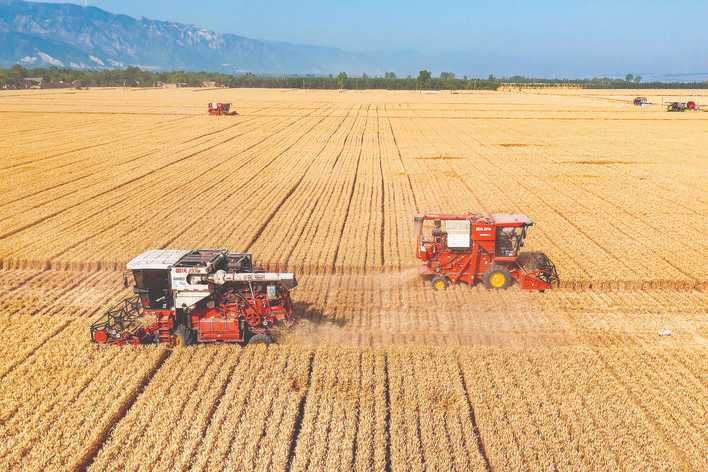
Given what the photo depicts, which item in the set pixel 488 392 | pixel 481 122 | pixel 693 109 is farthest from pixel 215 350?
pixel 693 109

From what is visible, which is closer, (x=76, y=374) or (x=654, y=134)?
(x=76, y=374)

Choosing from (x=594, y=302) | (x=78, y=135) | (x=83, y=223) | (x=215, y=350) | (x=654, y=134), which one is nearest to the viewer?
(x=215, y=350)

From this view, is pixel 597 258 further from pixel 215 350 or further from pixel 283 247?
pixel 215 350

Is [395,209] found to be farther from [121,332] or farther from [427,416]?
[427,416]

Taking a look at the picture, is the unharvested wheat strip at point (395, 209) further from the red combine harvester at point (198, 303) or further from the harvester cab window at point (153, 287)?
the harvester cab window at point (153, 287)

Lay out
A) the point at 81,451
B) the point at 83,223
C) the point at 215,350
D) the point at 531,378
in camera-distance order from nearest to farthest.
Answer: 1. the point at 81,451
2. the point at 531,378
3. the point at 215,350
4. the point at 83,223

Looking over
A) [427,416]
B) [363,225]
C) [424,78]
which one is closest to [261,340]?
[427,416]

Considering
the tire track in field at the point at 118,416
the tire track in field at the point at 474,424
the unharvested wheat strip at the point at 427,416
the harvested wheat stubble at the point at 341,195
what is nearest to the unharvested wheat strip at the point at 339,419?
the unharvested wheat strip at the point at 427,416
